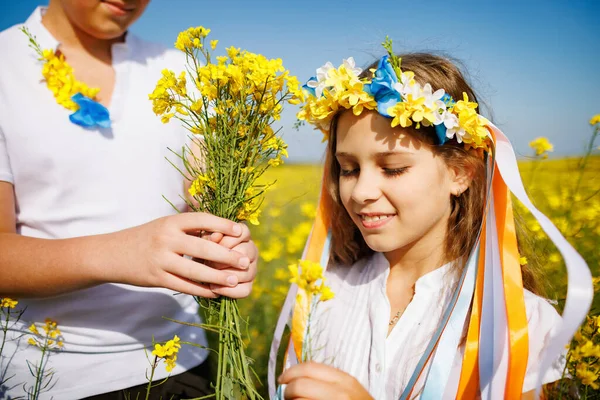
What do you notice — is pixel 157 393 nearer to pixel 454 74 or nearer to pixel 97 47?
pixel 97 47

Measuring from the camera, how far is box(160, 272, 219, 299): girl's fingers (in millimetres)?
958

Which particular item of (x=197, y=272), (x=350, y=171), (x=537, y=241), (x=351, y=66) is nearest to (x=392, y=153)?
(x=350, y=171)

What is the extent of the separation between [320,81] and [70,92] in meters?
0.73

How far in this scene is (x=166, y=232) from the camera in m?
0.95

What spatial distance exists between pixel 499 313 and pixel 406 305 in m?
0.34

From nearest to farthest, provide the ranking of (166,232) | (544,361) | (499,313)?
(544,361)
(166,232)
(499,313)

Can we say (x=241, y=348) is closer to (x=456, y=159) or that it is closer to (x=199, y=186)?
(x=199, y=186)

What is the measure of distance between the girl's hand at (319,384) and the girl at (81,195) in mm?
280

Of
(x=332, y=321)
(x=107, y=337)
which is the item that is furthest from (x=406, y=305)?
(x=107, y=337)

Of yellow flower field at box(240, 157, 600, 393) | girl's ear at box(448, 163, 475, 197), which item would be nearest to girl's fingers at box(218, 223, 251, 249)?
girl's ear at box(448, 163, 475, 197)

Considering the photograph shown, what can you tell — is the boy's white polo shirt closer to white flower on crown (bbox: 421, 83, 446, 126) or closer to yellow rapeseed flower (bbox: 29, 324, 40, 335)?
yellow rapeseed flower (bbox: 29, 324, 40, 335)

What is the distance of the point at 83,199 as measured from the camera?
1.35 m

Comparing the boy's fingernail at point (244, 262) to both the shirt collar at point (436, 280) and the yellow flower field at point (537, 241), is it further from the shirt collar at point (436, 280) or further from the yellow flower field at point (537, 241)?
the yellow flower field at point (537, 241)

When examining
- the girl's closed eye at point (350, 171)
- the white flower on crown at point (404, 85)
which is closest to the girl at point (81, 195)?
the girl's closed eye at point (350, 171)
